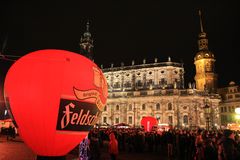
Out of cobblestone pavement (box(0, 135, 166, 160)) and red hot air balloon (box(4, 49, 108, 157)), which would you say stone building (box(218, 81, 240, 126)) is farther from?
red hot air balloon (box(4, 49, 108, 157))

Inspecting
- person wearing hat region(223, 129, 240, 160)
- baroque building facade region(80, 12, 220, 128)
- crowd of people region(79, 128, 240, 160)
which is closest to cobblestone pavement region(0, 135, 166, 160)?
crowd of people region(79, 128, 240, 160)

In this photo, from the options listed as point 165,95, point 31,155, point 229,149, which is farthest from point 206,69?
point 229,149

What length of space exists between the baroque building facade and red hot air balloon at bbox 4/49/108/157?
55491 millimetres

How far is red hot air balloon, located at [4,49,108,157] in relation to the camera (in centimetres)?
490

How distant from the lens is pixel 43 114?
4879 mm

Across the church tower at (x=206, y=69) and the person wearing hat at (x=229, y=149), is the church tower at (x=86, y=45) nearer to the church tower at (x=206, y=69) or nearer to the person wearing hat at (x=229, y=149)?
the church tower at (x=206, y=69)

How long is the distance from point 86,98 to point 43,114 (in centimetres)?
111

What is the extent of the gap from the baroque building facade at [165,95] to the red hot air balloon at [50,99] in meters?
55.5

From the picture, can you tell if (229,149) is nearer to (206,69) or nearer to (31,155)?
(31,155)

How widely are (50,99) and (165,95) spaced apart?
5793 centimetres

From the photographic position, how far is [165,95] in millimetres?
60938

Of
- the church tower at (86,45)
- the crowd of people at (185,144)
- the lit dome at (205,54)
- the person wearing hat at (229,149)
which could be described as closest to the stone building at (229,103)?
the lit dome at (205,54)

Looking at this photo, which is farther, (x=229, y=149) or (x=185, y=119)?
(x=185, y=119)

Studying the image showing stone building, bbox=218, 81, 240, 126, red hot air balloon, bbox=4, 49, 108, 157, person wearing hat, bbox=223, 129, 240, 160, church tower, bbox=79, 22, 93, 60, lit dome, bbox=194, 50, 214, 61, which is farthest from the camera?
church tower, bbox=79, 22, 93, 60
